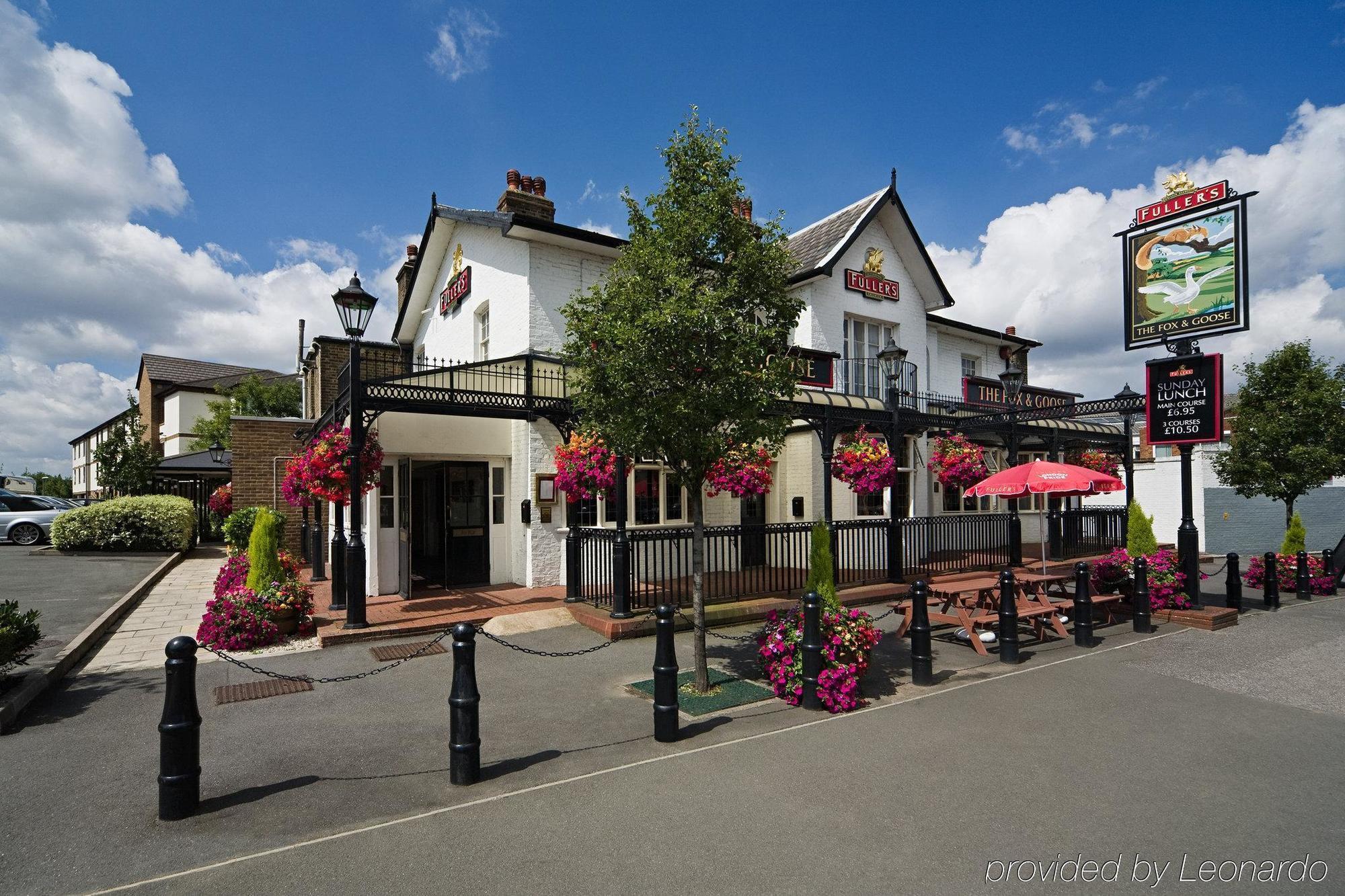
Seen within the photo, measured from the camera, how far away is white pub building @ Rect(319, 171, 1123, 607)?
11242 mm

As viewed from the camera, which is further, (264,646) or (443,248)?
(443,248)

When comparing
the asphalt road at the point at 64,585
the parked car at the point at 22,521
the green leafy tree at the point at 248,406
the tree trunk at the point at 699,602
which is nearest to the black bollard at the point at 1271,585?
the tree trunk at the point at 699,602

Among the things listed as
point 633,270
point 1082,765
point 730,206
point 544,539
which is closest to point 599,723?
point 1082,765

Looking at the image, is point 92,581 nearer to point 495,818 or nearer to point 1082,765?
point 495,818

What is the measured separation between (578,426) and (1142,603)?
8.43 metres

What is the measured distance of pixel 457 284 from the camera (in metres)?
15.1

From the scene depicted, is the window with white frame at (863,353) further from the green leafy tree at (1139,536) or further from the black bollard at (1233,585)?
the black bollard at (1233,585)

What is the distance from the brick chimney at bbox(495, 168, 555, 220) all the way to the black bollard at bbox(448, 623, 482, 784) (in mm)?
10921

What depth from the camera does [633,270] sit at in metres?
6.84

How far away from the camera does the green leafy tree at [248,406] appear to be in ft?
105

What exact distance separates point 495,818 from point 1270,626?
458 inches

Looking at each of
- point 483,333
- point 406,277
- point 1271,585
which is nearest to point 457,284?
point 483,333

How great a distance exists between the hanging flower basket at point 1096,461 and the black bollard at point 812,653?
567 inches

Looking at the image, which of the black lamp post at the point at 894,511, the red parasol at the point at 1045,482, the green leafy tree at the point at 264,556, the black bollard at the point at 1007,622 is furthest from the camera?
the black lamp post at the point at 894,511
